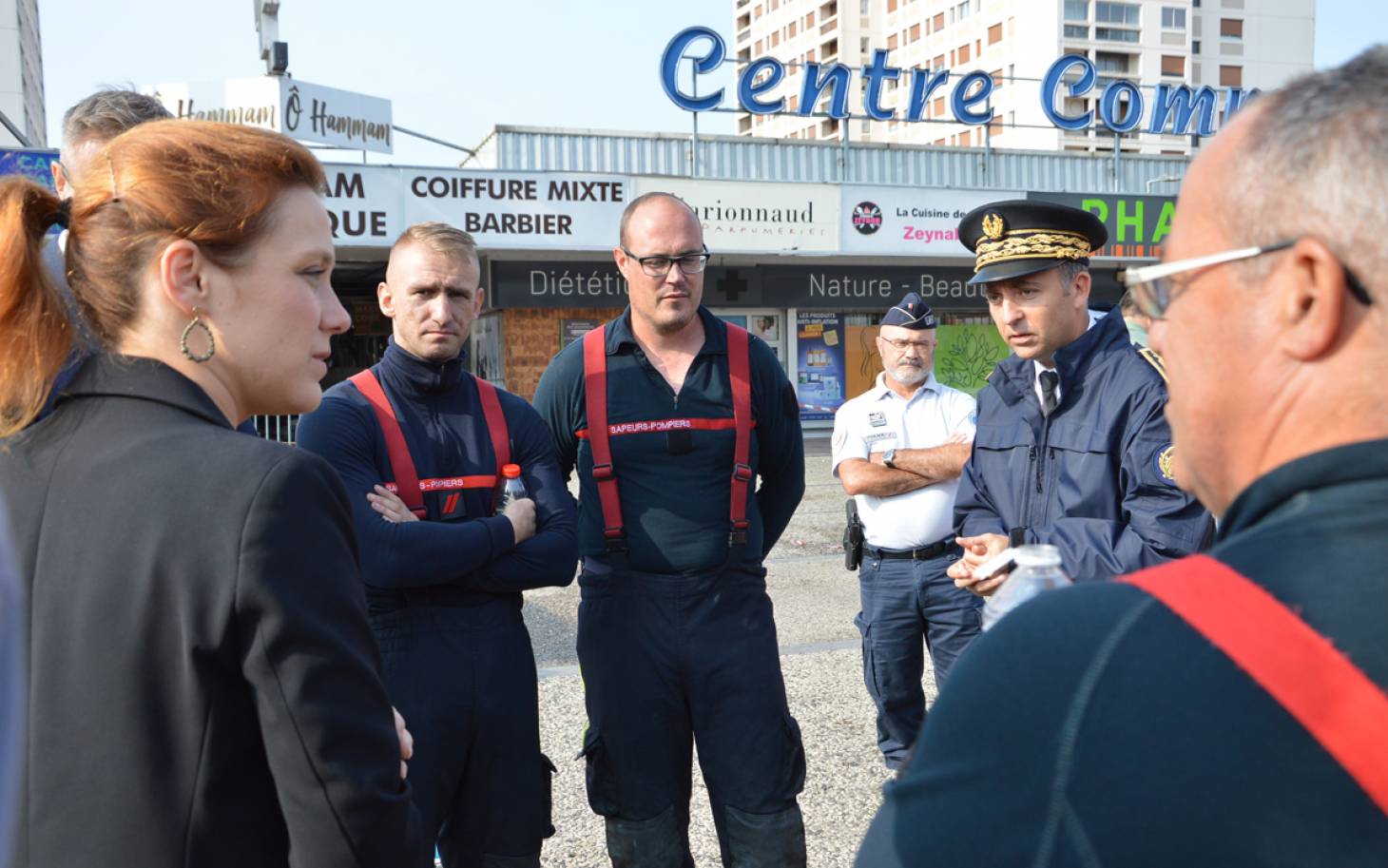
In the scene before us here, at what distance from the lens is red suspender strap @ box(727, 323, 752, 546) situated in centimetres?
339

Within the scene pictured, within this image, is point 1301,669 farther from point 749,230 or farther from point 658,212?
point 749,230

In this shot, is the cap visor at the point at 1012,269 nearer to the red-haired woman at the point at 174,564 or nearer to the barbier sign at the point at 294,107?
the red-haired woman at the point at 174,564

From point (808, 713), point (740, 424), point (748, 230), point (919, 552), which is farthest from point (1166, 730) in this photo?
point (748, 230)

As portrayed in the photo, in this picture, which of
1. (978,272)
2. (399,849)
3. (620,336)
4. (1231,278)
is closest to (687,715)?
(620,336)

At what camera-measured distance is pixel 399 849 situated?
1.51 metres

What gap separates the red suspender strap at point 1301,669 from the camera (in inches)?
30.2

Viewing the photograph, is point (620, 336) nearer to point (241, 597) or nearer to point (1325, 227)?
point (241, 597)

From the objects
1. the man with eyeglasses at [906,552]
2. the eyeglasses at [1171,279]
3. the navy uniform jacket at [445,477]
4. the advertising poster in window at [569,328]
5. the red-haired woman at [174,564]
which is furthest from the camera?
the advertising poster in window at [569,328]

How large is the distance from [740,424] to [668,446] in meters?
0.25

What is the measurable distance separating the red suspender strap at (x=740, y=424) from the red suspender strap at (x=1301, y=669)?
8.44 ft

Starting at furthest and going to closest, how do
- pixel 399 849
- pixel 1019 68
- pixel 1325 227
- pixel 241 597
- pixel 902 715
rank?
pixel 1019 68, pixel 902 715, pixel 399 849, pixel 241 597, pixel 1325 227

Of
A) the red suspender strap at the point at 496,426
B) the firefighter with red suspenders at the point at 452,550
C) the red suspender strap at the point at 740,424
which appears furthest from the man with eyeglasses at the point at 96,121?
the red suspender strap at the point at 740,424

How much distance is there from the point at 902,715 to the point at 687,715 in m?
1.43

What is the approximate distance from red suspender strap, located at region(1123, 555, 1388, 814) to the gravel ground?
3.13m
